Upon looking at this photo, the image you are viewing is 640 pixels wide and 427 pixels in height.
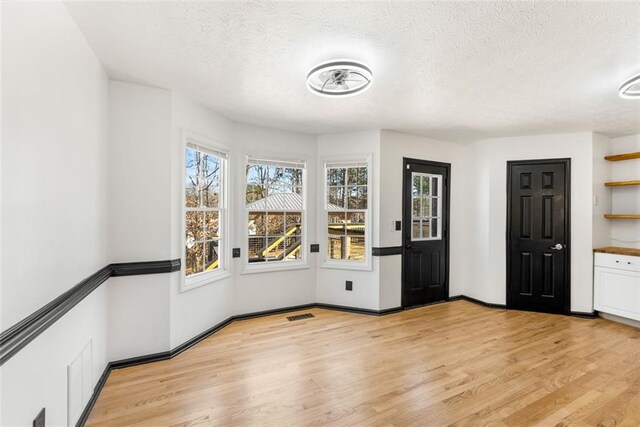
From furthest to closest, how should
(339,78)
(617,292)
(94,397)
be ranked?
(617,292) < (339,78) < (94,397)

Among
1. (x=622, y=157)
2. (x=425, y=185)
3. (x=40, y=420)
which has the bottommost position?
(x=40, y=420)

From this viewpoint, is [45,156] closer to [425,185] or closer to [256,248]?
[256,248]

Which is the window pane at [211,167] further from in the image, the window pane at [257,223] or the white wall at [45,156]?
the white wall at [45,156]

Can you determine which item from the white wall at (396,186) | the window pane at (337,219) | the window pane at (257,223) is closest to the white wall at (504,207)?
the white wall at (396,186)

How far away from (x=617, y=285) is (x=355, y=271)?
323cm

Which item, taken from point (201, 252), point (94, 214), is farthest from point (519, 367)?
point (94, 214)

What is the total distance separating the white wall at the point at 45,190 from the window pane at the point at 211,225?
1.26 metres

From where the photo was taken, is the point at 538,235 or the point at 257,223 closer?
the point at 257,223

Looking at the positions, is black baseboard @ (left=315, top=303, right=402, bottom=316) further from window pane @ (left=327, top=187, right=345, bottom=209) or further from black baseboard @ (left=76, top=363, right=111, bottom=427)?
black baseboard @ (left=76, top=363, right=111, bottom=427)

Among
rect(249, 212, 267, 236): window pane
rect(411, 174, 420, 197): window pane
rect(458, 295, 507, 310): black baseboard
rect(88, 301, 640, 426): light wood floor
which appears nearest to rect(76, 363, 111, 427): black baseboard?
rect(88, 301, 640, 426): light wood floor

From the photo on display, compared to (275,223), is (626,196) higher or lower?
higher

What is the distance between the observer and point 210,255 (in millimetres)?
3570

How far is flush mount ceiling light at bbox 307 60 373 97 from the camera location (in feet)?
7.24

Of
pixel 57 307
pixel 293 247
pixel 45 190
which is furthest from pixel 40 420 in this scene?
pixel 293 247
